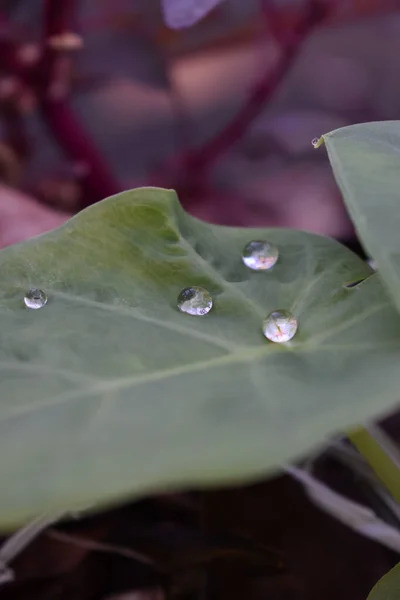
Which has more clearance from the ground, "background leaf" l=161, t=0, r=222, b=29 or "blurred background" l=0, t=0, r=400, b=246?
"background leaf" l=161, t=0, r=222, b=29

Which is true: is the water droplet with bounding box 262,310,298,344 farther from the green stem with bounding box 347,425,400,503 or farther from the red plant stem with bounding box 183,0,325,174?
Result: the red plant stem with bounding box 183,0,325,174

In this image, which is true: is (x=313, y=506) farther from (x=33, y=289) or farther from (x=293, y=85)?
(x=293, y=85)

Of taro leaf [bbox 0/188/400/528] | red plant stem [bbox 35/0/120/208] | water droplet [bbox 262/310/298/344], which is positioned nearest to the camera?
taro leaf [bbox 0/188/400/528]

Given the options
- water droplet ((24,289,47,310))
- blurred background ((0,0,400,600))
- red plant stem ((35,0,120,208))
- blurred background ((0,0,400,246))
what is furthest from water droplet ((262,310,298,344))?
red plant stem ((35,0,120,208))

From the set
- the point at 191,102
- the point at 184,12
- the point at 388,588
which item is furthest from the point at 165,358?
the point at 191,102

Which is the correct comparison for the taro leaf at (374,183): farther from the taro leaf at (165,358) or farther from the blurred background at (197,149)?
the blurred background at (197,149)

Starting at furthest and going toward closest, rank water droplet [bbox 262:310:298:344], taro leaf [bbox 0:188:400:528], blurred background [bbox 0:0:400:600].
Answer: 1. blurred background [bbox 0:0:400:600]
2. water droplet [bbox 262:310:298:344]
3. taro leaf [bbox 0:188:400:528]

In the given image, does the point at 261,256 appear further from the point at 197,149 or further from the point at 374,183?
the point at 197,149

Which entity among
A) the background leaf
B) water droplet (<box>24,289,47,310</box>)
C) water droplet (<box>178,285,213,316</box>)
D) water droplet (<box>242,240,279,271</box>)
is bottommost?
water droplet (<box>24,289,47,310</box>)
